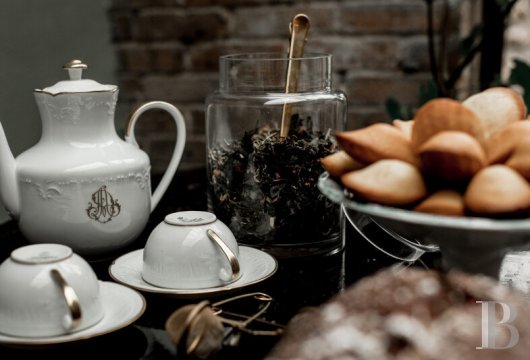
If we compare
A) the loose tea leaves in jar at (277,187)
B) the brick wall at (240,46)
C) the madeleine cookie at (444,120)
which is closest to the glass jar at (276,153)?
the loose tea leaves in jar at (277,187)

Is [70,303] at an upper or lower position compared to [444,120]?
lower

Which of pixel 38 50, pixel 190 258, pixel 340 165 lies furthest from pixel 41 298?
pixel 38 50

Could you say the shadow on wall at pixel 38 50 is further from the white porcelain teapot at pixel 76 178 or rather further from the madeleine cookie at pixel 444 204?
the madeleine cookie at pixel 444 204

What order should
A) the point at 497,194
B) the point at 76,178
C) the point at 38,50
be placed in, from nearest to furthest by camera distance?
the point at 497,194 → the point at 76,178 → the point at 38,50

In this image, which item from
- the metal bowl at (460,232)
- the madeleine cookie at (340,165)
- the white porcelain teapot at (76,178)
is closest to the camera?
the metal bowl at (460,232)

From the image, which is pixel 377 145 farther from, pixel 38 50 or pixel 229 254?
pixel 38 50

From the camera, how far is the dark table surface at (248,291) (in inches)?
21.5

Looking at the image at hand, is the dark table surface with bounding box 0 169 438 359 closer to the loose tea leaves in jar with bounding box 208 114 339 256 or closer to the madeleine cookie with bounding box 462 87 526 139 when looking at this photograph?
the loose tea leaves in jar with bounding box 208 114 339 256

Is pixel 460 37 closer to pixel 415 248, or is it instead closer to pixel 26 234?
pixel 415 248

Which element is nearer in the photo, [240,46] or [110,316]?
[110,316]

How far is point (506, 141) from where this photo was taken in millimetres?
574

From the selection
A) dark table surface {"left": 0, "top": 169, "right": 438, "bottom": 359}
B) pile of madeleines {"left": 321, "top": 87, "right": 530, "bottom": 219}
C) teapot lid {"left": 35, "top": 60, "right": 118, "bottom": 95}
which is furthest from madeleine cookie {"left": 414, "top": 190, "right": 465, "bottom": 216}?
teapot lid {"left": 35, "top": 60, "right": 118, "bottom": 95}

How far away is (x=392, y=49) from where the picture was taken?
1.51m

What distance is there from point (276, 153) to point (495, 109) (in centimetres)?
23
